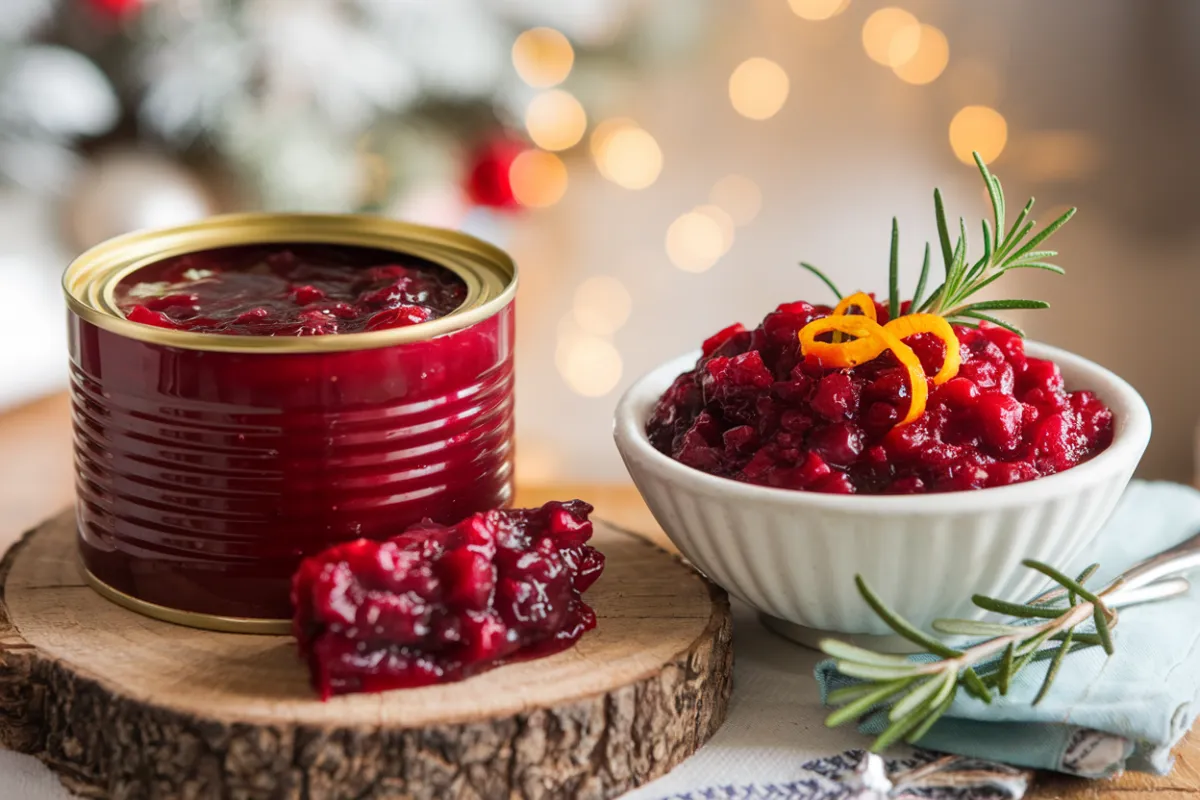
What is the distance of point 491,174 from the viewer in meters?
3.60

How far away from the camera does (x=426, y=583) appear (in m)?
1.34

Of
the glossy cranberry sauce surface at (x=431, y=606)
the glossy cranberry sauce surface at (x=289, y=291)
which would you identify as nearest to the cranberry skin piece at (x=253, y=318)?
the glossy cranberry sauce surface at (x=289, y=291)

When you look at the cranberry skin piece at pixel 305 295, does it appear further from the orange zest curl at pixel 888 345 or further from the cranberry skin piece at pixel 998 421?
the cranberry skin piece at pixel 998 421

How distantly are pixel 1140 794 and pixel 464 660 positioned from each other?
2.34 feet

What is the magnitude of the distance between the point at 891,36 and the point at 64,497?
9.68ft

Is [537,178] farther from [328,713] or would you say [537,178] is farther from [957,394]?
[328,713]

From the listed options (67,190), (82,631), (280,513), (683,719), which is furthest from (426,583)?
(67,190)

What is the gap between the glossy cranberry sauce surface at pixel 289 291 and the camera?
58.8 inches

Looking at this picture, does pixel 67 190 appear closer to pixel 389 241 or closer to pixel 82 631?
pixel 389 241

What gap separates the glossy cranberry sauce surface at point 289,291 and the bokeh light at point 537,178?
1920 mm

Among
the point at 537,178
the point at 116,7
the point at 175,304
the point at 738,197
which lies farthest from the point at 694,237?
the point at 175,304

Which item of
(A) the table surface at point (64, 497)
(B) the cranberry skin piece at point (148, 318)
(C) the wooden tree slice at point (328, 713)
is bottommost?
(A) the table surface at point (64, 497)

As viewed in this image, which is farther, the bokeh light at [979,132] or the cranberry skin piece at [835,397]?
the bokeh light at [979,132]

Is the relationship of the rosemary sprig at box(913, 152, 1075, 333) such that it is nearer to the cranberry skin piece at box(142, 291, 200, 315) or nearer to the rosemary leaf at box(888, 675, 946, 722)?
the rosemary leaf at box(888, 675, 946, 722)
